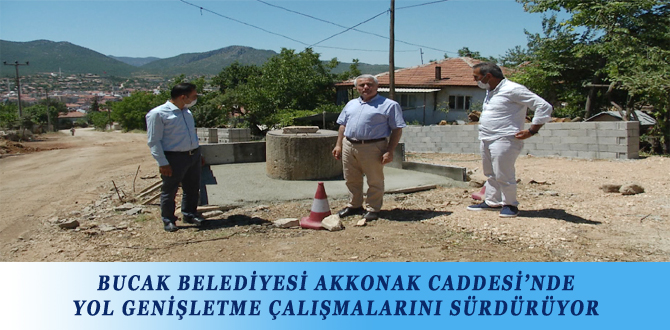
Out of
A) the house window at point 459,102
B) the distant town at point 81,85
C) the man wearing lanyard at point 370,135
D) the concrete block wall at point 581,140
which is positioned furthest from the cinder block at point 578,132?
the distant town at point 81,85

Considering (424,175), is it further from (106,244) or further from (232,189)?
(106,244)

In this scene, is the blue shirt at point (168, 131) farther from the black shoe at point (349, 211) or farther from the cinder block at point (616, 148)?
the cinder block at point (616, 148)

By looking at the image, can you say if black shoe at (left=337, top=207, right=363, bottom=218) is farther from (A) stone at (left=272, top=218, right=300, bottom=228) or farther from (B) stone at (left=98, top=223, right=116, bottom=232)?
(B) stone at (left=98, top=223, right=116, bottom=232)

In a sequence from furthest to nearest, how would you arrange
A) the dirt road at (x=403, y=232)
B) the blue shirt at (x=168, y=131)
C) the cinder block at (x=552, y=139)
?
the cinder block at (x=552, y=139) → the blue shirt at (x=168, y=131) → the dirt road at (x=403, y=232)

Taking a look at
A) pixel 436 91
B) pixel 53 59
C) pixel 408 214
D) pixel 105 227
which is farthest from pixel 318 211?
pixel 53 59

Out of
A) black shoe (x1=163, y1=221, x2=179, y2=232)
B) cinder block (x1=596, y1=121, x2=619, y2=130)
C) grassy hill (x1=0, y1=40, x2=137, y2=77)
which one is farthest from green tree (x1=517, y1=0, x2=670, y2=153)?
grassy hill (x1=0, y1=40, x2=137, y2=77)

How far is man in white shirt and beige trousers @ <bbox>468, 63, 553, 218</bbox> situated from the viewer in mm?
4883

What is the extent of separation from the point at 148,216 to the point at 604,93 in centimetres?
1508

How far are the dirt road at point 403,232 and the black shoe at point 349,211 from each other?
0.23m

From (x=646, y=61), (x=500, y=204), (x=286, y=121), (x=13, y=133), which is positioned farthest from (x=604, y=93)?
(x=13, y=133)

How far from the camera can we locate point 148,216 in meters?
6.11

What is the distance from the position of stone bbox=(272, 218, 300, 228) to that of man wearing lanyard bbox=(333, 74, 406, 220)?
776 millimetres

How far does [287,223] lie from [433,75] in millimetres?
27060

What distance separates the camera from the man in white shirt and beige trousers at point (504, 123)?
16.0 feet
